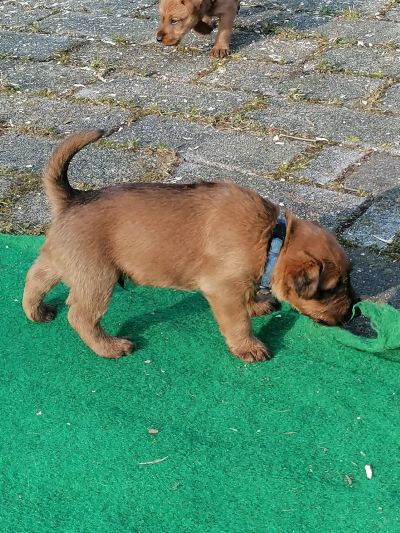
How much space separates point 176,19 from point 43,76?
1.35 m

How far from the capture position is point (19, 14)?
9.12 metres

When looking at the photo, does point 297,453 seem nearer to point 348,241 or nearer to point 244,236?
point 244,236

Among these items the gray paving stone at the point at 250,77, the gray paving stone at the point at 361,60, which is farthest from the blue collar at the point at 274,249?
the gray paving stone at the point at 361,60

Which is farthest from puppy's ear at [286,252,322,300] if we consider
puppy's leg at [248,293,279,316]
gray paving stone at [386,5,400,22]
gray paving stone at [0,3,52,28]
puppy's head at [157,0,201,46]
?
gray paving stone at [0,3,52,28]

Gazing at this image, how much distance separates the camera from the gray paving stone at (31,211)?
5070 mm

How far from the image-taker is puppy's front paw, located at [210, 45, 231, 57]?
7695 millimetres

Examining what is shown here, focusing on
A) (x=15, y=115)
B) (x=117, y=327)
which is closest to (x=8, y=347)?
(x=117, y=327)

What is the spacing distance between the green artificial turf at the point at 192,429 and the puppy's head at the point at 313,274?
0.23 meters

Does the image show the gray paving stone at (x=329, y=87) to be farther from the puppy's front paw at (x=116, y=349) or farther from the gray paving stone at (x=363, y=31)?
the puppy's front paw at (x=116, y=349)

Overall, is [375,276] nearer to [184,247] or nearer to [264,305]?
[264,305]

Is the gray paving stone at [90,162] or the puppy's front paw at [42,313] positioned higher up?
the puppy's front paw at [42,313]

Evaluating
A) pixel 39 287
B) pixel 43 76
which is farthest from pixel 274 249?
pixel 43 76

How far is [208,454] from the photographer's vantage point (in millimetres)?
3398

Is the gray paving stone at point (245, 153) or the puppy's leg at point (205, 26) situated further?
the puppy's leg at point (205, 26)
